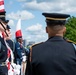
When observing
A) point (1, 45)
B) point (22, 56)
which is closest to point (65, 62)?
point (1, 45)

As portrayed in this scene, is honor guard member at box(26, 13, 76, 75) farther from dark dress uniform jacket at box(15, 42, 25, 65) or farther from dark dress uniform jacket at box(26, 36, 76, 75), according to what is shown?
dark dress uniform jacket at box(15, 42, 25, 65)

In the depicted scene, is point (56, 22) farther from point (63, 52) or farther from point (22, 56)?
point (22, 56)

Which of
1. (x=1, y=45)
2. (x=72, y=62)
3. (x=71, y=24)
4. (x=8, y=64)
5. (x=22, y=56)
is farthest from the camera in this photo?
(x=71, y=24)

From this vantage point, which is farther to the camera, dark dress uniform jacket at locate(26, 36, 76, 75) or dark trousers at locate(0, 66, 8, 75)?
dark trousers at locate(0, 66, 8, 75)

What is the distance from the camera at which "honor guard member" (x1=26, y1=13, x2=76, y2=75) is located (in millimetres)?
4535

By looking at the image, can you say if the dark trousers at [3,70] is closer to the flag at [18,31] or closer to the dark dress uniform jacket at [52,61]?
the dark dress uniform jacket at [52,61]

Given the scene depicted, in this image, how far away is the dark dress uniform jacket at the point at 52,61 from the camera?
453 centimetres

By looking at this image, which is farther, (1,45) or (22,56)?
(22,56)

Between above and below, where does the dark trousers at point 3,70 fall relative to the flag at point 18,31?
above

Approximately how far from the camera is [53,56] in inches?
179

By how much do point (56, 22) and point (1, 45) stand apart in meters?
1.85

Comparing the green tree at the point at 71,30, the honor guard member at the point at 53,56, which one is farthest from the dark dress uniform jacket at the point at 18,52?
the green tree at the point at 71,30

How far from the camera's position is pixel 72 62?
453cm

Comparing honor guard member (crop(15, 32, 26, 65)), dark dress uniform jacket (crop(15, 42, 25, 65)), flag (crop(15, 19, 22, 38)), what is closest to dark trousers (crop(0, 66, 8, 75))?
honor guard member (crop(15, 32, 26, 65))
